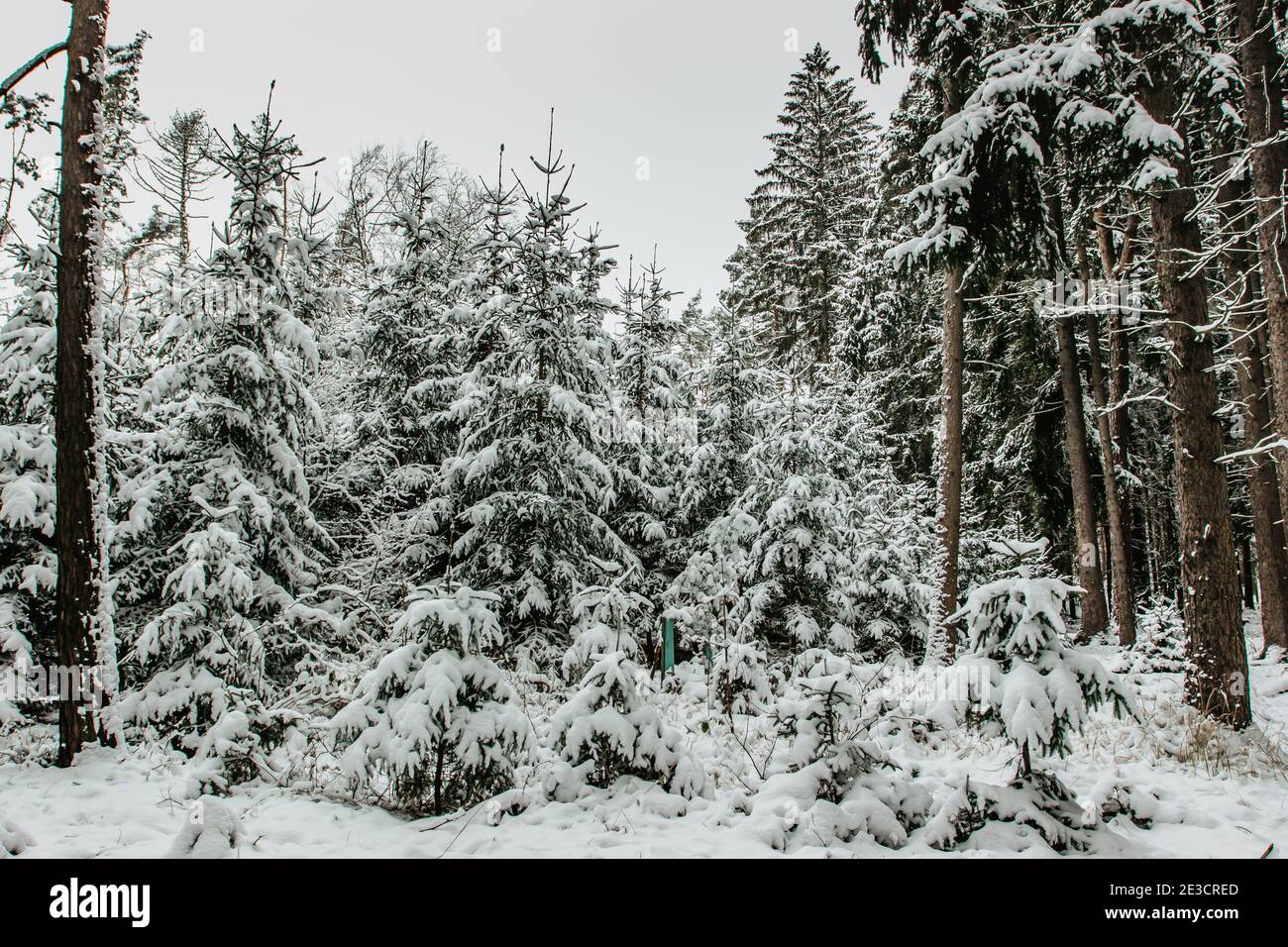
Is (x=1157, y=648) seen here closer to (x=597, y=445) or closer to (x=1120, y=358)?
(x=1120, y=358)

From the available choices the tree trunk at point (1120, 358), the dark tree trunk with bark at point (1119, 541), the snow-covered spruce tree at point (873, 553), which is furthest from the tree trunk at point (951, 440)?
the dark tree trunk with bark at point (1119, 541)

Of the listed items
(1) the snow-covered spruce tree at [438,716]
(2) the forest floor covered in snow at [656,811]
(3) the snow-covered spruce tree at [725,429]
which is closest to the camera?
(2) the forest floor covered in snow at [656,811]

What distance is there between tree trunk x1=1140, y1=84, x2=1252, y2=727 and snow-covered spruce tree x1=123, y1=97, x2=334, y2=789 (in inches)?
395

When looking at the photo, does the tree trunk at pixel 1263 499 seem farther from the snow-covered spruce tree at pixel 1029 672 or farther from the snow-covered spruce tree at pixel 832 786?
the snow-covered spruce tree at pixel 832 786

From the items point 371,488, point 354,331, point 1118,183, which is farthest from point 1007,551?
point 354,331

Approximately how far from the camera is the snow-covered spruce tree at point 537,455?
10094 mm

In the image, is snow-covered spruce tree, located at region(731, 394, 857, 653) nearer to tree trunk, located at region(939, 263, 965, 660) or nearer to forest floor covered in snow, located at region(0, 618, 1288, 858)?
tree trunk, located at region(939, 263, 965, 660)

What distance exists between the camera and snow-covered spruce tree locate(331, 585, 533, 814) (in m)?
4.62

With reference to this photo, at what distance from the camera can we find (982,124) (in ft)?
25.6

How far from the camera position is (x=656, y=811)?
491 cm

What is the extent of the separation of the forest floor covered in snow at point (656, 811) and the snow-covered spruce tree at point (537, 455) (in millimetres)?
3916

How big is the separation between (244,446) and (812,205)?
23.6m
